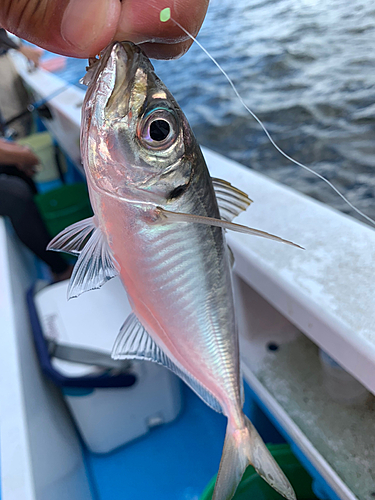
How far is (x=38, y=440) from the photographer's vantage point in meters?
1.10

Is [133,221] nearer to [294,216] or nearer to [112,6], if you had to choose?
[112,6]

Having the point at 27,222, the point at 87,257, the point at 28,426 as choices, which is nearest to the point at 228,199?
the point at 87,257

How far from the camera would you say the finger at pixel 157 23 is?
1.76 feet

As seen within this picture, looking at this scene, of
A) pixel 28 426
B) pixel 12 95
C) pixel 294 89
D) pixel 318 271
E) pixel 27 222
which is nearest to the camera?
pixel 318 271

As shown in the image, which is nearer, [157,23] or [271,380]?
[157,23]

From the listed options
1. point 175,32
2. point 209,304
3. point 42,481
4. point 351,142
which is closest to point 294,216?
point 209,304

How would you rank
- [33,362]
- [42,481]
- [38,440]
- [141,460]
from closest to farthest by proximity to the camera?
1. [42,481]
2. [38,440]
3. [33,362]
4. [141,460]

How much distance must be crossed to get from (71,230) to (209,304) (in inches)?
10.4

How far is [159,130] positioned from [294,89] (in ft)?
9.64

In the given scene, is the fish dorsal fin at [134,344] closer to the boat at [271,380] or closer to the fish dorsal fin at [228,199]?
the fish dorsal fin at [228,199]

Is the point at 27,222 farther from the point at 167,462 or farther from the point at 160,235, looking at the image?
the point at 160,235

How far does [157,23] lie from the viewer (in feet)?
1.84

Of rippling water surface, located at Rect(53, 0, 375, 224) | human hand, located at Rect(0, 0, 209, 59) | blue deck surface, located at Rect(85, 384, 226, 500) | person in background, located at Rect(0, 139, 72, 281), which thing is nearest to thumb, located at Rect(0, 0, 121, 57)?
human hand, located at Rect(0, 0, 209, 59)

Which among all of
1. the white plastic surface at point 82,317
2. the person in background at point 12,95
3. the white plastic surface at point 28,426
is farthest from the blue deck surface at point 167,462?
the person in background at point 12,95
